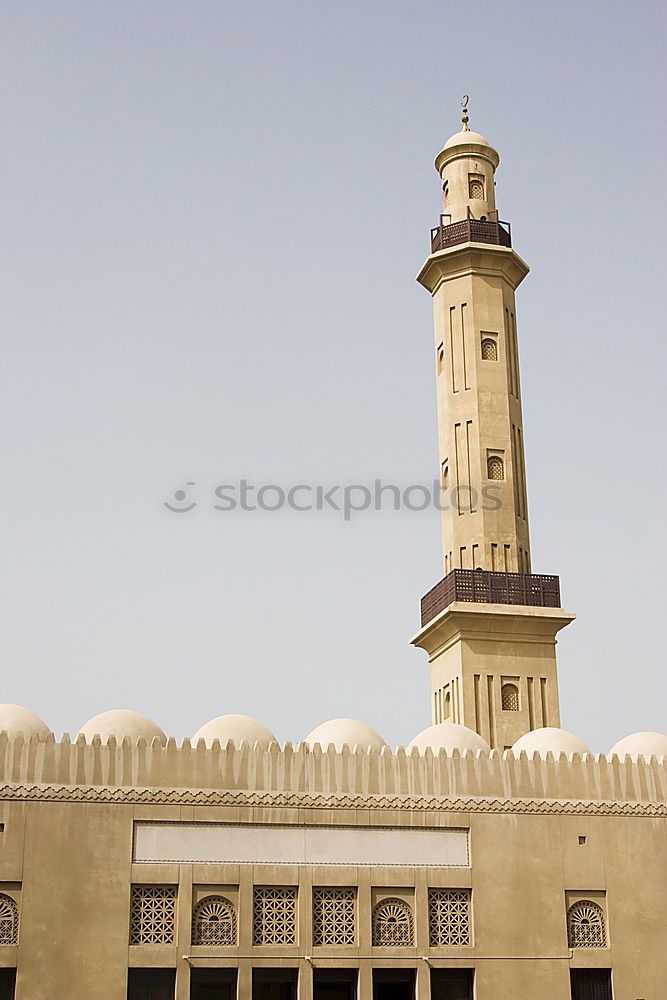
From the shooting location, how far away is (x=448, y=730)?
70.7ft

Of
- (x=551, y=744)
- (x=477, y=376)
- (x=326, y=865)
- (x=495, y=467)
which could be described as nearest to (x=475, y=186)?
(x=477, y=376)

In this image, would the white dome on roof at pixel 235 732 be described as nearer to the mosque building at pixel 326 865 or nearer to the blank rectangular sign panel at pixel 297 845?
the mosque building at pixel 326 865

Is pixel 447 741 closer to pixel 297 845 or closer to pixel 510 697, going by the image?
pixel 297 845

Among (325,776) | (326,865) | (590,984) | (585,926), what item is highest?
(325,776)

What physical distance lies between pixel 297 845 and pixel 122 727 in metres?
3.46

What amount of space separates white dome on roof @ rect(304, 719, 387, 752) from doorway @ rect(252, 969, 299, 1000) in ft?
12.0

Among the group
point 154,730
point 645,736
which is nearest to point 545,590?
point 645,736

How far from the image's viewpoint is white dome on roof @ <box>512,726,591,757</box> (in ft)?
70.7

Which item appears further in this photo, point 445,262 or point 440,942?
point 445,262

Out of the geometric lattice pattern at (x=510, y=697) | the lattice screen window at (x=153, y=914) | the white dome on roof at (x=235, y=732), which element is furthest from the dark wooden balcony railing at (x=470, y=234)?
the lattice screen window at (x=153, y=914)

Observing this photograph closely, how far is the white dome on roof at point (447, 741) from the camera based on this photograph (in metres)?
21.1

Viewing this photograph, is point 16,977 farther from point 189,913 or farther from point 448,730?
point 448,730

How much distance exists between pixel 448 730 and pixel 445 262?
1324cm

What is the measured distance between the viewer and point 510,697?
26.8m
